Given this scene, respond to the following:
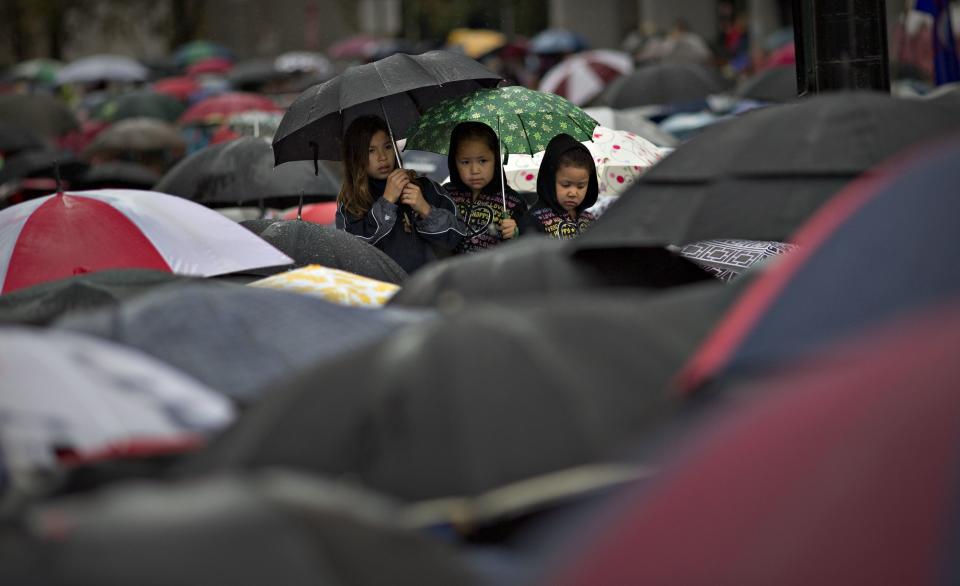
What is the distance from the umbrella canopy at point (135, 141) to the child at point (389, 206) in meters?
11.8

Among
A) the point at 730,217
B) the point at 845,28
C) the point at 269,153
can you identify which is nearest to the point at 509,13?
the point at 269,153

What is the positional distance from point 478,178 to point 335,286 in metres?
2.66

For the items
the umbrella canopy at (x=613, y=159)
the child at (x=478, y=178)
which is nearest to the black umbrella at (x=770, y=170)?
the child at (x=478, y=178)

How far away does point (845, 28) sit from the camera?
748 centimetres

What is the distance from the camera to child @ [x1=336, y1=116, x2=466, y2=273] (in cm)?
802

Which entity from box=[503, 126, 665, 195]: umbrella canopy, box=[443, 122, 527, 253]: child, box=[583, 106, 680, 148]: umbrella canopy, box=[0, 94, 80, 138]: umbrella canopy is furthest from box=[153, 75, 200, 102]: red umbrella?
box=[443, 122, 527, 253]: child

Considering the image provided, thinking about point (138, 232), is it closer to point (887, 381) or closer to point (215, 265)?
→ point (215, 265)

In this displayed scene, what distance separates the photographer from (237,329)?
446cm

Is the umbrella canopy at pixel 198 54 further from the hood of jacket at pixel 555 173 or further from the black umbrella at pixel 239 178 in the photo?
the hood of jacket at pixel 555 173

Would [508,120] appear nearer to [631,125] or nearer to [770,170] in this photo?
[770,170]

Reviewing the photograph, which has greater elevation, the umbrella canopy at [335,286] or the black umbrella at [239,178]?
the umbrella canopy at [335,286]

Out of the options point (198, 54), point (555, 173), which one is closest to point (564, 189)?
point (555, 173)

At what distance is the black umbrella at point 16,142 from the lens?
65.8ft

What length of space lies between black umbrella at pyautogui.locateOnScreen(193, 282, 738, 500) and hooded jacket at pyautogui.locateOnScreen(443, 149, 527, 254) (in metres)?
4.55
